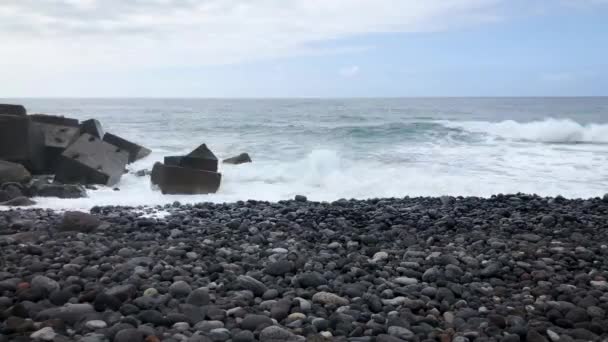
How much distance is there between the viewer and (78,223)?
20.2 ft

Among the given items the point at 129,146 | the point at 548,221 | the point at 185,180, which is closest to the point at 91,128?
the point at 129,146

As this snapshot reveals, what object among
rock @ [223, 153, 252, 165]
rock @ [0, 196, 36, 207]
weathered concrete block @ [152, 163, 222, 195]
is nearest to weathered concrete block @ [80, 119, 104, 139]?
weathered concrete block @ [152, 163, 222, 195]

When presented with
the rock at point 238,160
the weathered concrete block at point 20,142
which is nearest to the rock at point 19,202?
the weathered concrete block at point 20,142

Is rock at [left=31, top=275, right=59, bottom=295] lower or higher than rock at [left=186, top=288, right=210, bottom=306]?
higher

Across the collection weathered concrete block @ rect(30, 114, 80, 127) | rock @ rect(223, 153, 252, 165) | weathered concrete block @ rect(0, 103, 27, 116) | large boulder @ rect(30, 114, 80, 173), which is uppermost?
weathered concrete block @ rect(0, 103, 27, 116)

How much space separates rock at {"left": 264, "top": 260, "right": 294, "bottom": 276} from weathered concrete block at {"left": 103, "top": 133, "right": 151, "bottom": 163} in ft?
32.9

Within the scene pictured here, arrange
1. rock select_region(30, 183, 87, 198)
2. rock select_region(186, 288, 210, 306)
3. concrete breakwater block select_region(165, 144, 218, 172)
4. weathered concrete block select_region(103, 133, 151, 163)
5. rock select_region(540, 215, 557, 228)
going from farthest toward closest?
weathered concrete block select_region(103, 133, 151, 163)
concrete breakwater block select_region(165, 144, 218, 172)
rock select_region(30, 183, 87, 198)
rock select_region(540, 215, 557, 228)
rock select_region(186, 288, 210, 306)

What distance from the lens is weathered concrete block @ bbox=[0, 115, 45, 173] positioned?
1067 cm

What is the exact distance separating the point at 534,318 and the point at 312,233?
2.83 meters

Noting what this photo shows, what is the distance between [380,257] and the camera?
203 inches

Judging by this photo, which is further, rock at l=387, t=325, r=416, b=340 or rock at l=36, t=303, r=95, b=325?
rock at l=36, t=303, r=95, b=325

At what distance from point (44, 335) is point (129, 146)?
11898 mm

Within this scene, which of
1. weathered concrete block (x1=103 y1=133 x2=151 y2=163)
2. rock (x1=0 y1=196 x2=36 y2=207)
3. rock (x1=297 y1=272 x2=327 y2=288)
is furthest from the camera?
weathered concrete block (x1=103 y1=133 x2=151 y2=163)

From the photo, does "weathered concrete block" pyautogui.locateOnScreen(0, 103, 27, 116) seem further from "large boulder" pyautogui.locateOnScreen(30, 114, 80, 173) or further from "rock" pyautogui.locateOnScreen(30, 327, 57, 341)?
"rock" pyautogui.locateOnScreen(30, 327, 57, 341)
